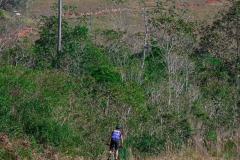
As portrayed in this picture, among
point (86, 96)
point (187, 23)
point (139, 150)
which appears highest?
point (187, 23)

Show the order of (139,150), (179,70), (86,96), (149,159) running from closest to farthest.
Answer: (149,159) < (139,150) < (86,96) < (179,70)

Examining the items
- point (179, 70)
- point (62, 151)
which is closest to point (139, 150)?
point (62, 151)

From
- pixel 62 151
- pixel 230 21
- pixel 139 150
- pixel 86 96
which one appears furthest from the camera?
pixel 230 21

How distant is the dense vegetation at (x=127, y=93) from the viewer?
14.5m

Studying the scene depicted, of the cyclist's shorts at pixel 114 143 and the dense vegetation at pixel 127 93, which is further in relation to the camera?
the dense vegetation at pixel 127 93

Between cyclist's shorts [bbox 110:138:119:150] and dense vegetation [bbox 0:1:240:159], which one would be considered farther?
dense vegetation [bbox 0:1:240:159]

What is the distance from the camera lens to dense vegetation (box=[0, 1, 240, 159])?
14461 mm

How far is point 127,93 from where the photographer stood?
19219 mm

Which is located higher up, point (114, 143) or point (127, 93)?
point (127, 93)

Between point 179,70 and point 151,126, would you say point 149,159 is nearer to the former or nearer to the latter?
point 151,126

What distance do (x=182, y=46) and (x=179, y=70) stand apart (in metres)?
4.29

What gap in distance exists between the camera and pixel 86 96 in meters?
18.6

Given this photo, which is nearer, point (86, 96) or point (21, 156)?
point (21, 156)

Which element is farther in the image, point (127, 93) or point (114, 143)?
point (127, 93)
